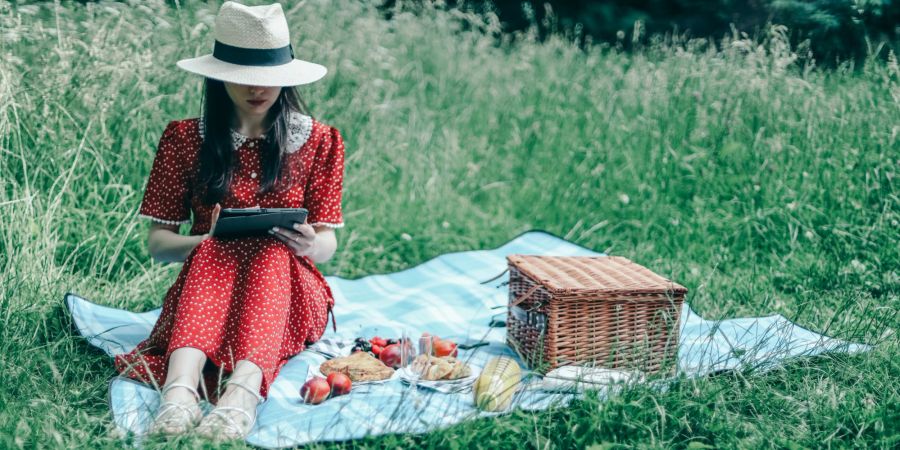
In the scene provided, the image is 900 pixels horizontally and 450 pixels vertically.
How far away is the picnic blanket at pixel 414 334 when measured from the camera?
107 inches

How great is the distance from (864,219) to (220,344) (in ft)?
11.4

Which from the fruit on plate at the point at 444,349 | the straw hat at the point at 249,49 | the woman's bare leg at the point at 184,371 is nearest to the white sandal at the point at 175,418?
the woman's bare leg at the point at 184,371

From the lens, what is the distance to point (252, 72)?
3.10 m

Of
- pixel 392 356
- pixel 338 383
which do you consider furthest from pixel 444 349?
pixel 338 383

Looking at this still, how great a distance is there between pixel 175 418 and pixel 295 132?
4.25 feet

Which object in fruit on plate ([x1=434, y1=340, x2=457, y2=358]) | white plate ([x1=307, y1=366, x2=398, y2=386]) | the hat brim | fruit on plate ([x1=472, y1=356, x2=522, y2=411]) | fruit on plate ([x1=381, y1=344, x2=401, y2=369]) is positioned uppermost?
the hat brim

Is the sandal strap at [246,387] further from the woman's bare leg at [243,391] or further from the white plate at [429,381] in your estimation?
the white plate at [429,381]

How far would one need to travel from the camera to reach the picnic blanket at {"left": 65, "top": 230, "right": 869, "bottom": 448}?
8.88 ft

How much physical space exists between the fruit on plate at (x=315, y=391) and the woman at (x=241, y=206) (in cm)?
13

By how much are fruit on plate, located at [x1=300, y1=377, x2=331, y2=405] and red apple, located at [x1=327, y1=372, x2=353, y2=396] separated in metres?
0.03

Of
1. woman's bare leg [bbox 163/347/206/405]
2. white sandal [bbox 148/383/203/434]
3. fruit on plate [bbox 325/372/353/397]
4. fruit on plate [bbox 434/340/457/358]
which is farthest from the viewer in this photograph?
fruit on plate [bbox 434/340/457/358]

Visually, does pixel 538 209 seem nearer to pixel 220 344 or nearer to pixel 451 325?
pixel 451 325

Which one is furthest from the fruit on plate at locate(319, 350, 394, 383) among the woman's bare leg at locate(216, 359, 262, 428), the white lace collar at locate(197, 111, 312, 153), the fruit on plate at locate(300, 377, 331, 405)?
the white lace collar at locate(197, 111, 312, 153)

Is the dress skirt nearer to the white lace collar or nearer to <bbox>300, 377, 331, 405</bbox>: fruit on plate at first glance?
<bbox>300, 377, 331, 405</bbox>: fruit on plate
